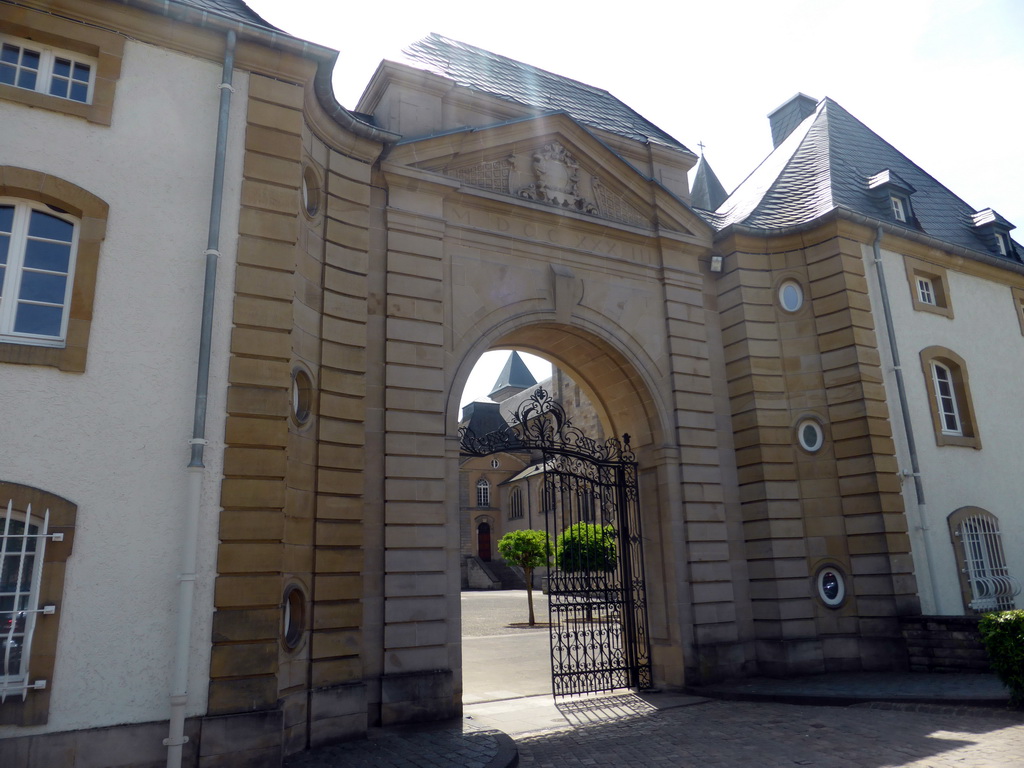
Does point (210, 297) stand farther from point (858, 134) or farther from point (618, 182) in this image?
point (858, 134)

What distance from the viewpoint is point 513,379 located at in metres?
74.4

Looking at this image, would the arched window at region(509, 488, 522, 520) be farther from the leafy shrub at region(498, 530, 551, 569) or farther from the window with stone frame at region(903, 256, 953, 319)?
the window with stone frame at region(903, 256, 953, 319)

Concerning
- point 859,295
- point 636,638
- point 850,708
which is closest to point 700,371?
point 859,295

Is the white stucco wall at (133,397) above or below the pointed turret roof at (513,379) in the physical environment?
below

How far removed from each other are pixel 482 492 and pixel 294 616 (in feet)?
157

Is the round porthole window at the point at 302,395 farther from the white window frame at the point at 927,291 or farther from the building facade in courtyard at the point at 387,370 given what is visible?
the white window frame at the point at 927,291

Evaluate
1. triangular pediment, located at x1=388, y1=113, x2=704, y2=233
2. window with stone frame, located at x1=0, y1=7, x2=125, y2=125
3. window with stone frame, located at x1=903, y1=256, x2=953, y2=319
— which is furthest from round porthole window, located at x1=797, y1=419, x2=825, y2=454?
window with stone frame, located at x1=0, y1=7, x2=125, y2=125

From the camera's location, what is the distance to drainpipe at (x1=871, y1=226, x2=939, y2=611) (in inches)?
485

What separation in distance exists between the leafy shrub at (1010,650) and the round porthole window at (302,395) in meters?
8.29

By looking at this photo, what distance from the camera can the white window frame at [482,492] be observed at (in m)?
55.3

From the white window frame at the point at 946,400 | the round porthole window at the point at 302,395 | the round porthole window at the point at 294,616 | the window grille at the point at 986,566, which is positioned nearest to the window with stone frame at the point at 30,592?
the round porthole window at the point at 294,616

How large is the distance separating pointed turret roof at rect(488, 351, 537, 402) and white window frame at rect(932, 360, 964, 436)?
59140 mm

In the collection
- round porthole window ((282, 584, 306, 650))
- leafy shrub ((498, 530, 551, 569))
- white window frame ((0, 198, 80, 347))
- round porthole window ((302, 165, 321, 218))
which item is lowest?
round porthole window ((282, 584, 306, 650))

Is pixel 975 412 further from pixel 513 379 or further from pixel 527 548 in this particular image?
pixel 513 379
